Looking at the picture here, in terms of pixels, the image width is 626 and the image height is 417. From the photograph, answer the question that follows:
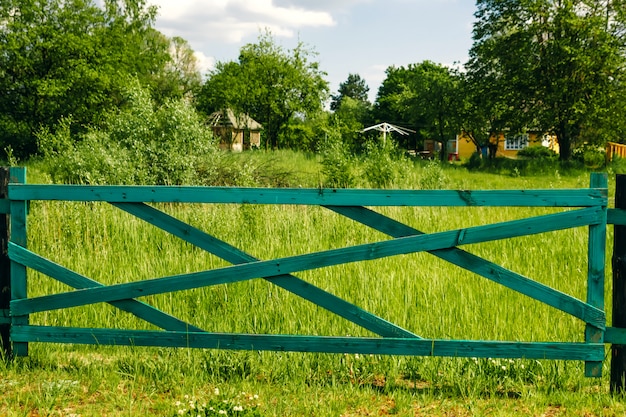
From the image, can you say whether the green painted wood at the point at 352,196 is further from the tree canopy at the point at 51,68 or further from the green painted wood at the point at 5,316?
the tree canopy at the point at 51,68

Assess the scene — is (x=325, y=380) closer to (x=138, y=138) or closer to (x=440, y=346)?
(x=440, y=346)

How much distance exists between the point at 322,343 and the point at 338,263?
679 millimetres

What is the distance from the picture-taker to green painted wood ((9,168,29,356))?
4914 millimetres

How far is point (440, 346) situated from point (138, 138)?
1422 cm

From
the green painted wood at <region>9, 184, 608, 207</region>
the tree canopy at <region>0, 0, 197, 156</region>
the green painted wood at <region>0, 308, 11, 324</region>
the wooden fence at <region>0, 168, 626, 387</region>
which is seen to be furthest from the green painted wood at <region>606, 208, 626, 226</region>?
the tree canopy at <region>0, 0, 197, 156</region>

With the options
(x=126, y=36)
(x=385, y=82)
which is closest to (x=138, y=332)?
(x=126, y=36)

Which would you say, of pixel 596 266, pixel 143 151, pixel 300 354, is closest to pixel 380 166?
pixel 143 151

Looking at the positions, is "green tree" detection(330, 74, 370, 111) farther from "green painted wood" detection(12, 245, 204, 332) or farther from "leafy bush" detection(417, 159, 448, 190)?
"green painted wood" detection(12, 245, 204, 332)

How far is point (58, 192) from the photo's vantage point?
483 cm

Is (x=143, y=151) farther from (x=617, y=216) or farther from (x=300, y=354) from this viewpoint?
(x=617, y=216)

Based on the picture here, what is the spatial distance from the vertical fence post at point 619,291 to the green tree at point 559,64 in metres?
31.8

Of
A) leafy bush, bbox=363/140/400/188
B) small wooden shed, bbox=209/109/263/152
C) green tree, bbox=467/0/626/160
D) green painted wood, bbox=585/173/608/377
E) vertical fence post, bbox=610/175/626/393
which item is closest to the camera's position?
green painted wood, bbox=585/173/608/377

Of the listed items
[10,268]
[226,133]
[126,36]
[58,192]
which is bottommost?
[10,268]

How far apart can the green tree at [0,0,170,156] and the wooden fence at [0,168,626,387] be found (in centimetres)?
4165
